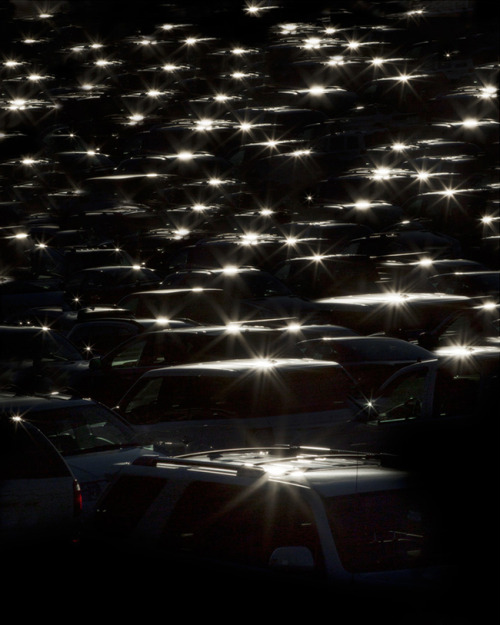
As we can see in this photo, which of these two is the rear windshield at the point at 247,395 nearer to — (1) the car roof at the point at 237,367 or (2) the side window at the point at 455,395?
(1) the car roof at the point at 237,367

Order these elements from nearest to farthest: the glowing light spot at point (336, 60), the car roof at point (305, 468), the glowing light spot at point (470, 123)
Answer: the car roof at point (305, 468) < the glowing light spot at point (470, 123) < the glowing light spot at point (336, 60)

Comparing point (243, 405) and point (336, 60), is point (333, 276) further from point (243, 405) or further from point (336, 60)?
point (336, 60)

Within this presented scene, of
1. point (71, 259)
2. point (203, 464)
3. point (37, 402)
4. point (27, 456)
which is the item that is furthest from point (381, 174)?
point (203, 464)

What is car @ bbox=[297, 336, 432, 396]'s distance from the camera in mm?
14352

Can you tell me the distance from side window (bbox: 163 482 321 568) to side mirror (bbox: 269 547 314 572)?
0.29 ft

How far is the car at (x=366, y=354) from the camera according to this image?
14.4 m

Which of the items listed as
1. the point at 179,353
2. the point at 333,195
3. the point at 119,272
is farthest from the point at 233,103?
the point at 179,353

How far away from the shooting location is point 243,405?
1043 centimetres

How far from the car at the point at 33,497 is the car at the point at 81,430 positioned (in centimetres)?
141

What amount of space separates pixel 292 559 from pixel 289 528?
319 millimetres

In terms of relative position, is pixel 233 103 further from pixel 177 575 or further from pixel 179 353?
pixel 177 575

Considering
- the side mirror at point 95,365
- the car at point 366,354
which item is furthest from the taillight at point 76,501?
the side mirror at point 95,365

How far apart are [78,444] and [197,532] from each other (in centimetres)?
520

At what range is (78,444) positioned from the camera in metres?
10.5
